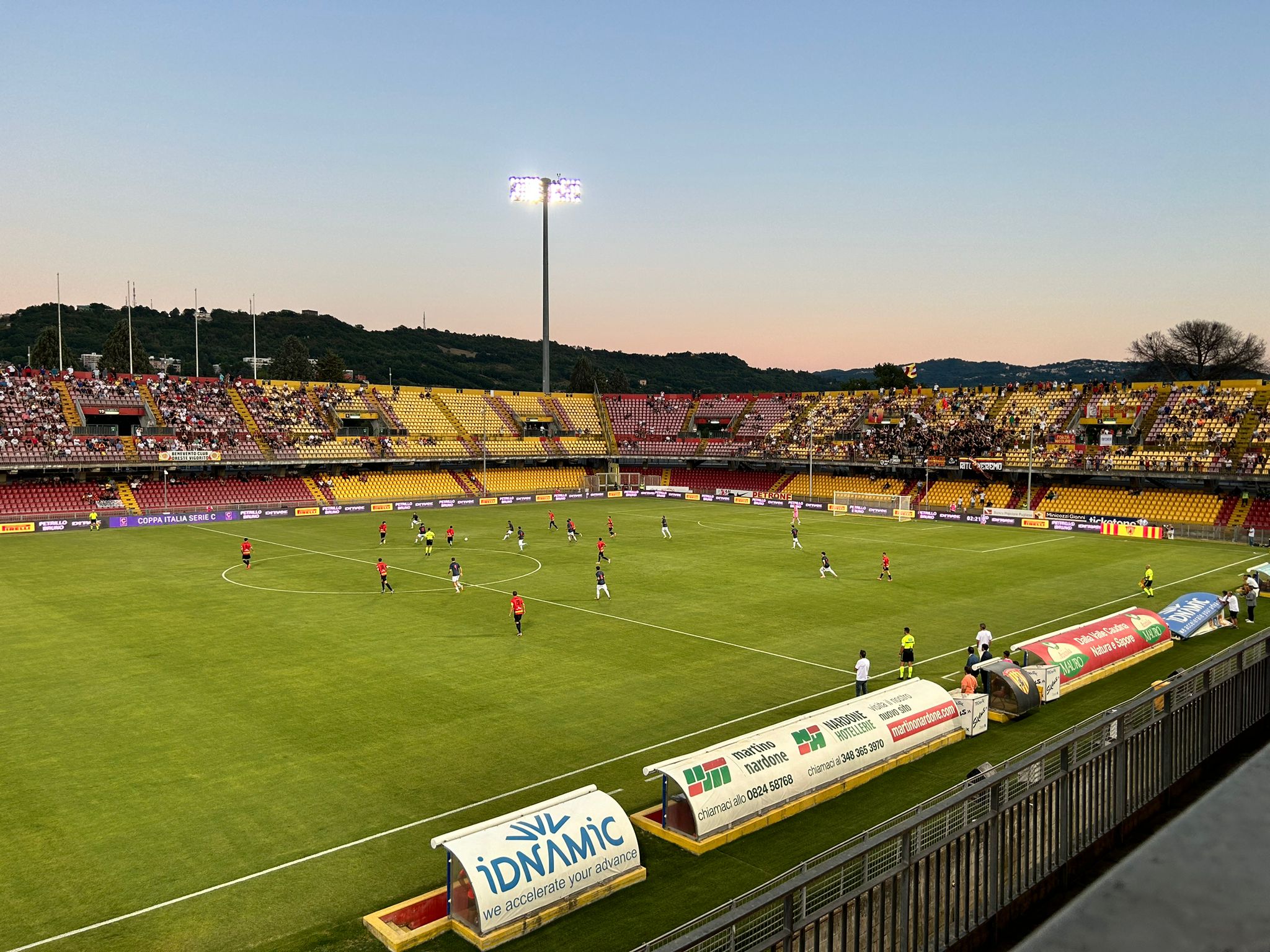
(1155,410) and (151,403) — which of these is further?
(151,403)

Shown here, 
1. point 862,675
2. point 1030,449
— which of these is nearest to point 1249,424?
point 1030,449

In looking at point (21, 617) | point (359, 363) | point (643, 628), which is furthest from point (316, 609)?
point (359, 363)

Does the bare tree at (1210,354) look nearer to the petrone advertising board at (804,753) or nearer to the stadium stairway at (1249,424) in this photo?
the stadium stairway at (1249,424)

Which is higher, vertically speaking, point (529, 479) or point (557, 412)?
point (557, 412)

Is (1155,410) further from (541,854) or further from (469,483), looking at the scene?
(541,854)

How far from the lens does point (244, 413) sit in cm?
7669

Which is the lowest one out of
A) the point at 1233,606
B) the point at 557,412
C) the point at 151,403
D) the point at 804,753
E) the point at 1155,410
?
the point at 1233,606

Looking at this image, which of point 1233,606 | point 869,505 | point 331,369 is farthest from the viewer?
point 331,369

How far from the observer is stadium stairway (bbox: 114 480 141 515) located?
63375 millimetres

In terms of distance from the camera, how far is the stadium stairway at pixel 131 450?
65188 millimetres

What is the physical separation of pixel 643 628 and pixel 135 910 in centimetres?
1888

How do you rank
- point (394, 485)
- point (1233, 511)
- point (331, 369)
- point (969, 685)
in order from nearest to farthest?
point (969, 685) < point (1233, 511) < point (394, 485) < point (331, 369)

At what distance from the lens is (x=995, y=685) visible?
795 inches

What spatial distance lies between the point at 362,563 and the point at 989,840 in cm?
3842
